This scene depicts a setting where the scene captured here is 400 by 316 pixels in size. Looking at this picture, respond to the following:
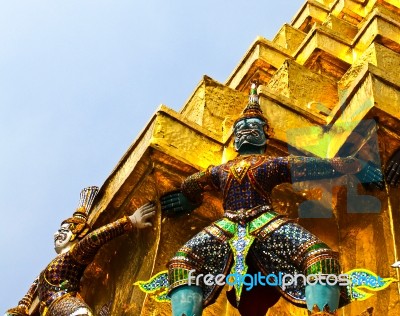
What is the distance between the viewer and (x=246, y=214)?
6.99 meters

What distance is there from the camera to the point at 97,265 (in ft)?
27.3

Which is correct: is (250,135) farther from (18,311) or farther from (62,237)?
(18,311)

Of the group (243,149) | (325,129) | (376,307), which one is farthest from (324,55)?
(376,307)

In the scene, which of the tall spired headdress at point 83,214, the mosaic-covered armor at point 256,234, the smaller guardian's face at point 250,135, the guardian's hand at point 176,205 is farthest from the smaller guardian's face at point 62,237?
the smaller guardian's face at point 250,135

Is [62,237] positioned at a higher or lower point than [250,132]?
lower

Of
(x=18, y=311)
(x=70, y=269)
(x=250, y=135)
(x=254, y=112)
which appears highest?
(x=254, y=112)

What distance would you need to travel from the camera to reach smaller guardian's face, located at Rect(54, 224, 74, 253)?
818 centimetres

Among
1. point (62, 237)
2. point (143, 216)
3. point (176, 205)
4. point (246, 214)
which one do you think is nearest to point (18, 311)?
point (62, 237)

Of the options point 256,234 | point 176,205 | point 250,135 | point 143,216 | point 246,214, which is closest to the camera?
point 256,234

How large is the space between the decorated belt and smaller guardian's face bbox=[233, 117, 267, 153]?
0.56 m

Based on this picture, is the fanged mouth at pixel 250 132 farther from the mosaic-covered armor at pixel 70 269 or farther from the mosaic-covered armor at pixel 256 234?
the mosaic-covered armor at pixel 70 269

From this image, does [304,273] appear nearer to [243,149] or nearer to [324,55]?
[243,149]

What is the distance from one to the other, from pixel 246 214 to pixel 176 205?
0.86m

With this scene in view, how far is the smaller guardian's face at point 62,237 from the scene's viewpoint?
8.18m
